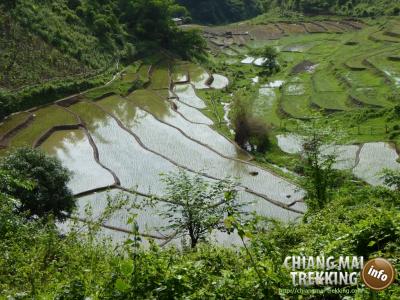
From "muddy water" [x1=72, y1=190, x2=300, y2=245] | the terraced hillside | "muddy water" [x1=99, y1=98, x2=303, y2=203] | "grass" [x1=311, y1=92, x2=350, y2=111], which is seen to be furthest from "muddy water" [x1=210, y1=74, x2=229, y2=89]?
"muddy water" [x1=72, y1=190, x2=300, y2=245]

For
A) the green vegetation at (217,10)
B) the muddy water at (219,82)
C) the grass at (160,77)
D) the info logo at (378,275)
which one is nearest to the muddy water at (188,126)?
the grass at (160,77)

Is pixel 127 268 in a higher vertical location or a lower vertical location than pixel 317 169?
higher

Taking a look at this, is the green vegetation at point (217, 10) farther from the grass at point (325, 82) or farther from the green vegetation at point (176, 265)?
the green vegetation at point (176, 265)

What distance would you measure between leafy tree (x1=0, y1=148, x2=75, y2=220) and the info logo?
12.7 meters

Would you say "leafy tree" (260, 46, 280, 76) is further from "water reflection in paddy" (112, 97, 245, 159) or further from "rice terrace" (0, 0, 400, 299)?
"water reflection in paddy" (112, 97, 245, 159)

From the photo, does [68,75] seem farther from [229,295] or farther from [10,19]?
[229,295]

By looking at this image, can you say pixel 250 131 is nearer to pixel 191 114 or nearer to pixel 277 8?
pixel 191 114

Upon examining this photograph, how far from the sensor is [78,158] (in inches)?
895

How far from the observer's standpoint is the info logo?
350 cm

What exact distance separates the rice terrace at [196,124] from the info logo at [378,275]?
1077 mm

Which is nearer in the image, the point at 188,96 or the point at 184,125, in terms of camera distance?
the point at 184,125

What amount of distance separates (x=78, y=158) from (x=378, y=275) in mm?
20571

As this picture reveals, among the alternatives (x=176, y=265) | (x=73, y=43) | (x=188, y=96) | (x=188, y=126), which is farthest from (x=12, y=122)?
(x=176, y=265)

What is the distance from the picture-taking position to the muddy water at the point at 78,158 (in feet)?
66.3
